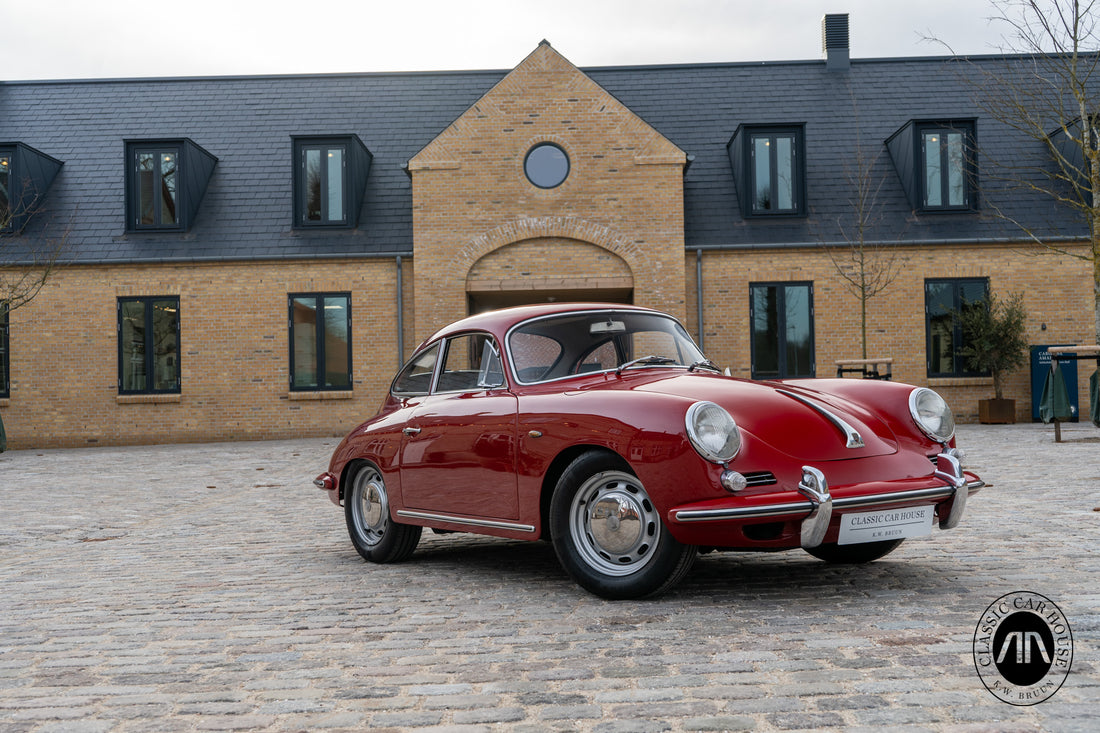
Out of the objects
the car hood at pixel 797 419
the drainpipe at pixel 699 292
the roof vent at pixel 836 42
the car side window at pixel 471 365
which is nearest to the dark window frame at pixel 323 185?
the drainpipe at pixel 699 292

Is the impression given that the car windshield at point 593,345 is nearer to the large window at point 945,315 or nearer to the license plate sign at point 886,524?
the license plate sign at point 886,524

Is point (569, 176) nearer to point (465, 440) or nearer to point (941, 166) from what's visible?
point (941, 166)

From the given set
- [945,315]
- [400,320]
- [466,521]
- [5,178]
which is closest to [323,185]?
[400,320]

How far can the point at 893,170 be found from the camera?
20.9m

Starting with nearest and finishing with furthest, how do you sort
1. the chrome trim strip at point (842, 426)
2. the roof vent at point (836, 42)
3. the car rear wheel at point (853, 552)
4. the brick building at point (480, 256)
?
the chrome trim strip at point (842, 426) → the car rear wheel at point (853, 552) → the brick building at point (480, 256) → the roof vent at point (836, 42)

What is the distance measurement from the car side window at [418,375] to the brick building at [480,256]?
42.3 ft

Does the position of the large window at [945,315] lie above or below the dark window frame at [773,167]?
below

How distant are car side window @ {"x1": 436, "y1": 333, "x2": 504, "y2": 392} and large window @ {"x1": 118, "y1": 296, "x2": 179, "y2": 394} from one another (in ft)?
52.0

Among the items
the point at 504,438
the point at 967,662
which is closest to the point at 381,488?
the point at 504,438

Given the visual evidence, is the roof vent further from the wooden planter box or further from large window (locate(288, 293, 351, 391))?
large window (locate(288, 293, 351, 391))

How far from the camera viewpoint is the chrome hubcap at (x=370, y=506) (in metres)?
5.94

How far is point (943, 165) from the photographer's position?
66.1ft

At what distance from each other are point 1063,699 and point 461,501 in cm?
→ 304

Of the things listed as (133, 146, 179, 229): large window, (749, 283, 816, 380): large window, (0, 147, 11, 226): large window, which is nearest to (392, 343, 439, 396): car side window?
(749, 283, 816, 380): large window
